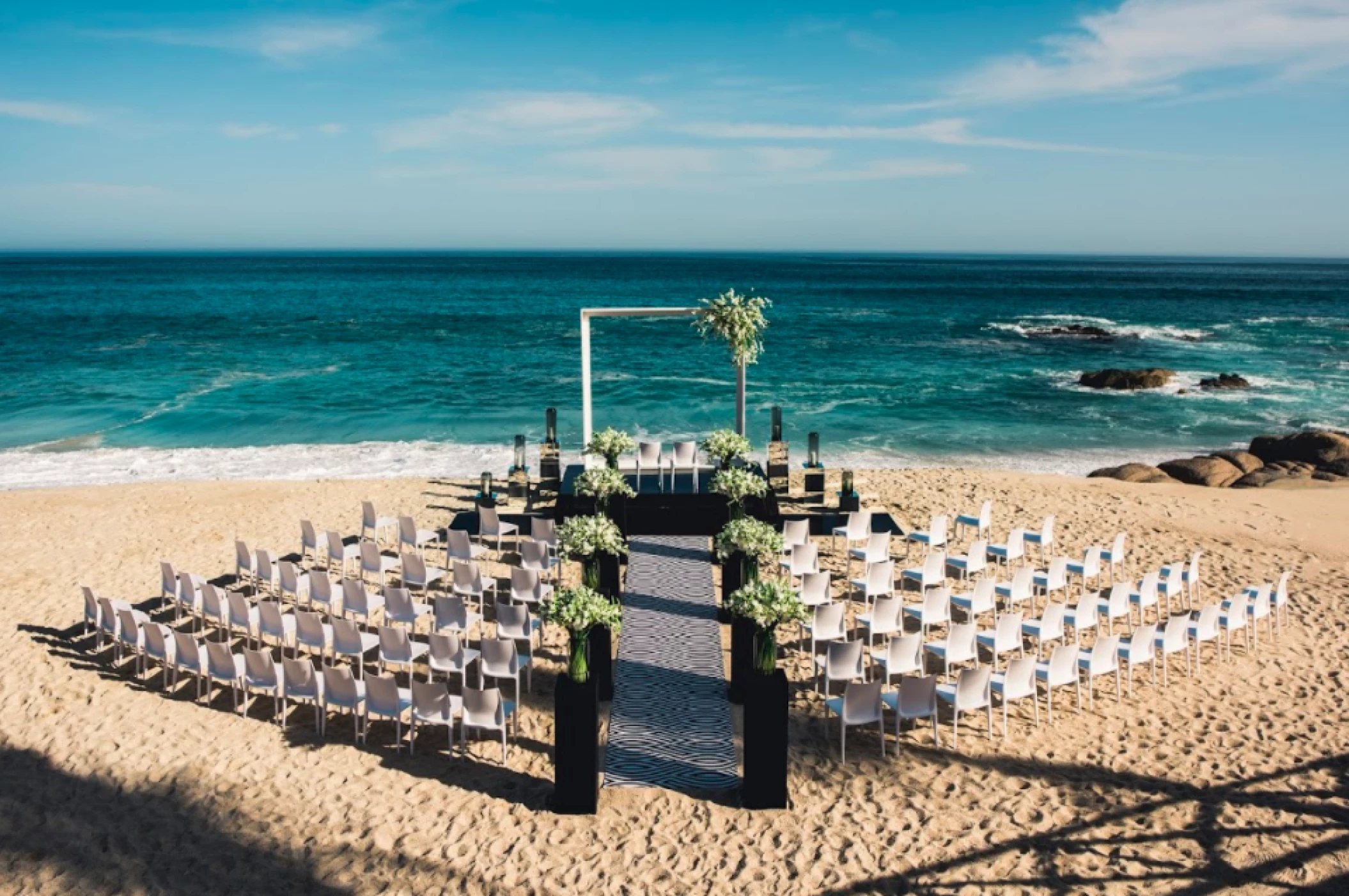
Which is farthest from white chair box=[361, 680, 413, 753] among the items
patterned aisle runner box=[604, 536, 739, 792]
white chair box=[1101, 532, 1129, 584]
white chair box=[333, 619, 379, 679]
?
white chair box=[1101, 532, 1129, 584]

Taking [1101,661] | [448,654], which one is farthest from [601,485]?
[1101,661]

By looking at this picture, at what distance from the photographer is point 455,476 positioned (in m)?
18.0

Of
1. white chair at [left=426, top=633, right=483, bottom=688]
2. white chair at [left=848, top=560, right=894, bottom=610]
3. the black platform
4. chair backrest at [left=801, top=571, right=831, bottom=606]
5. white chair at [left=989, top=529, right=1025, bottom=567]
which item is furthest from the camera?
the black platform

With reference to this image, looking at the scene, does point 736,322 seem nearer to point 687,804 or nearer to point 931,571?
point 931,571

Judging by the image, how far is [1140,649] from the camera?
8375 millimetres

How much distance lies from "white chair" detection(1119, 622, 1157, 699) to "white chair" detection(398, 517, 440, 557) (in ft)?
25.3

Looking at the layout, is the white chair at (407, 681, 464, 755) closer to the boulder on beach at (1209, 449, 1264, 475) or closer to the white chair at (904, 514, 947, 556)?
the white chair at (904, 514, 947, 556)

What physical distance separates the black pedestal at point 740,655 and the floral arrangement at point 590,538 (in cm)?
149

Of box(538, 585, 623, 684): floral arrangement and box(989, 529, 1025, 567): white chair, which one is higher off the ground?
box(538, 585, 623, 684): floral arrangement

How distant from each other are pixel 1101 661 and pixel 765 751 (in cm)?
346

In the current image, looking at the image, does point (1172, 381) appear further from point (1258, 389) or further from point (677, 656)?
point (677, 656)

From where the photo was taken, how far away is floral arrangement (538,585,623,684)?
6777 millimetres

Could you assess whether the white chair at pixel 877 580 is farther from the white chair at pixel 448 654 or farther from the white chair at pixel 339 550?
the white chair at pixel 339 550

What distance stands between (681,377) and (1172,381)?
57.4 ft
